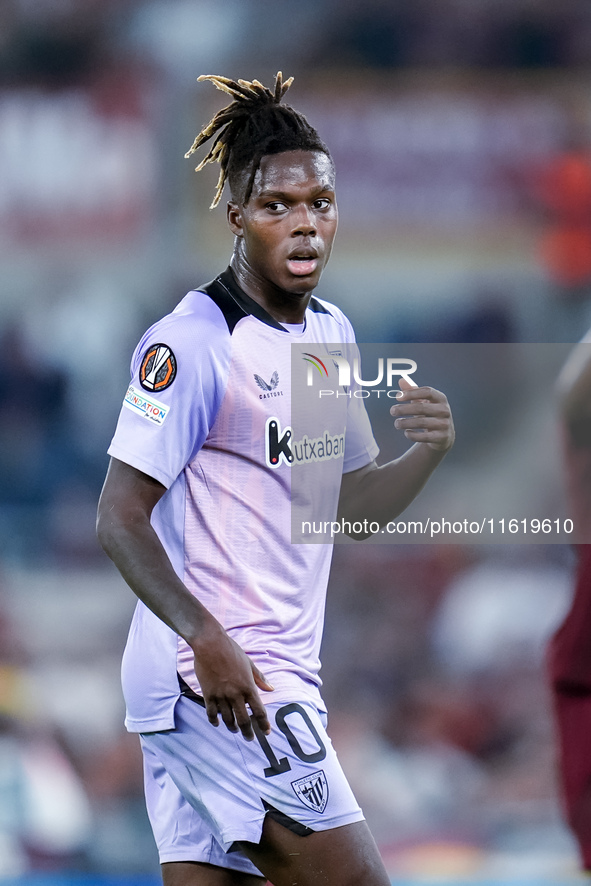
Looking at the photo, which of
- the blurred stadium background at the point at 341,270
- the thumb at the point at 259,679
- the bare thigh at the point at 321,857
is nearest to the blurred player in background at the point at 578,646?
the bare thigh at the point at 321,857

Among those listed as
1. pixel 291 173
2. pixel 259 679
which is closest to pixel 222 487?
pixel 259 679

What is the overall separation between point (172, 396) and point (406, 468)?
1.78 ft

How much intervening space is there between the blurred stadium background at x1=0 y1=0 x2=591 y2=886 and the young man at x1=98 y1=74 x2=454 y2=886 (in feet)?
7.67

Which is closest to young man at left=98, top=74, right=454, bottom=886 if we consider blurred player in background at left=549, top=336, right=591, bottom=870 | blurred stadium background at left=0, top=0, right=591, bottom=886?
blurred player in background at left=549, top=336, right=591, bottom=870

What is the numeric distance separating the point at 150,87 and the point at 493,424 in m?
2.05

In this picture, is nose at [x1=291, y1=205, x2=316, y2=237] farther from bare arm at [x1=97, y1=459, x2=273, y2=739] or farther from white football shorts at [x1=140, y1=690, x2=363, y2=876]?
white football shorts at [x1=140, y1=690, x2=363, y2=876]

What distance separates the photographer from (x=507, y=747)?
423 cm

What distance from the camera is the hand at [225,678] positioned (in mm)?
1685

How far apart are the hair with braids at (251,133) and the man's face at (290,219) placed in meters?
0.02

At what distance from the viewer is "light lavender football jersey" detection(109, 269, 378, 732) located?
1875mm

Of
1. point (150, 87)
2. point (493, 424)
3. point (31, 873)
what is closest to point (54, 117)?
point (150, 87)

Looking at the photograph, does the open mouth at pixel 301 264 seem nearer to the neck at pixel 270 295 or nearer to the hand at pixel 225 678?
the neck at pixel 270 295

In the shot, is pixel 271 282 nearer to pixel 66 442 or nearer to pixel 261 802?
pixel 261 802

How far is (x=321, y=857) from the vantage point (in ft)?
A: 5.79
